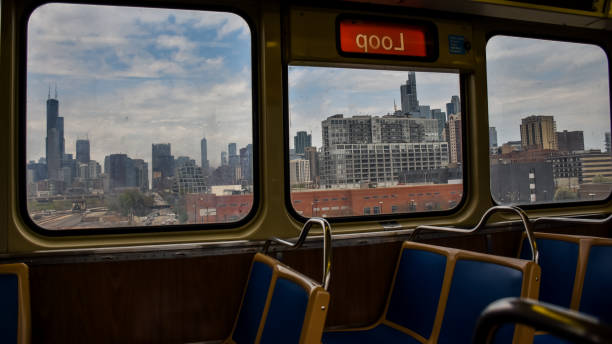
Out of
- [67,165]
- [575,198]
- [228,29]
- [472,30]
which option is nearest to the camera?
[67,165]

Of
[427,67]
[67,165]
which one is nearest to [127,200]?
[67,165]

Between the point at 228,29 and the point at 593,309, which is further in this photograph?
the point at 228,29

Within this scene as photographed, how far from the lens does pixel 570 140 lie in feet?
10.5

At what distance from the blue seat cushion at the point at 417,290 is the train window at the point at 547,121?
103 cm

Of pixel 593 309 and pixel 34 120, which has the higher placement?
pixel 34 120

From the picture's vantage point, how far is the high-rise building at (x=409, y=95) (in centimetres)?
261

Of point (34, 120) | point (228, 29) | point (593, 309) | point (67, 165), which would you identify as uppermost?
point (228, 29)

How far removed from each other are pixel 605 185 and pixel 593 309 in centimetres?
161

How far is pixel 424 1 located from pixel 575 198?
2065 mm

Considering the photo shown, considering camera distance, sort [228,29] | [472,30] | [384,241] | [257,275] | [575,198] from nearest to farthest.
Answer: [257,275]
[228,29]
[384,241]
[472,30]
[575,198]

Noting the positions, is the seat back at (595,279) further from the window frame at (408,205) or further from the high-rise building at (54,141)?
the high-rise building at (54,141)

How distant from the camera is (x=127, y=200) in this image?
2094mm

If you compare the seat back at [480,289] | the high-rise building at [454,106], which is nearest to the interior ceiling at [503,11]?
the high-rise building at [454,106]

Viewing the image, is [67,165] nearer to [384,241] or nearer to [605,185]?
[384,241]
